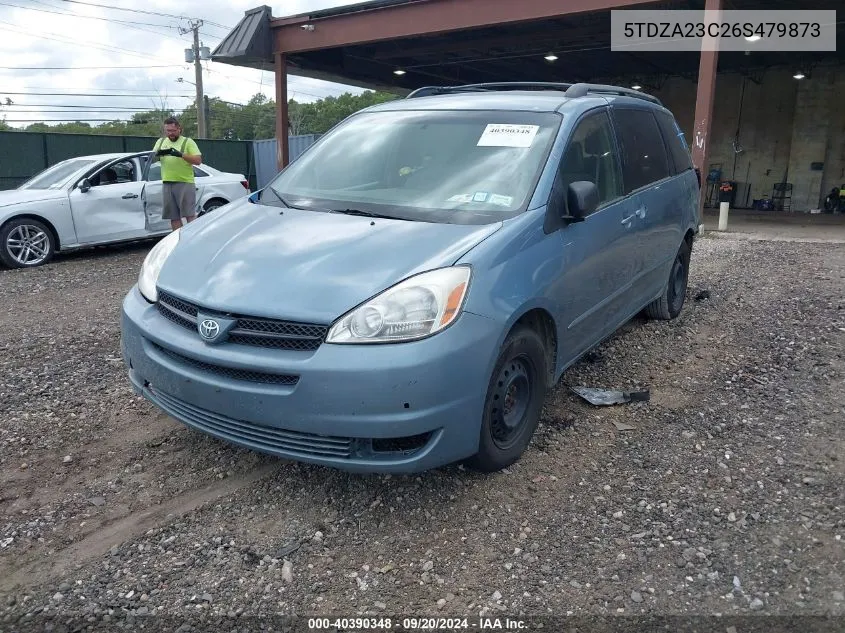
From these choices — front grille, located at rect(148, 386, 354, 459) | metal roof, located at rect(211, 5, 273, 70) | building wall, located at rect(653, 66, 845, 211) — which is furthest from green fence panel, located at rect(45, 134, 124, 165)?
building wall, located at rect(653, 66, 845, 211)

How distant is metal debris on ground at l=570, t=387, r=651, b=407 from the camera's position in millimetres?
4082

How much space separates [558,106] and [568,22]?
41.2 feet

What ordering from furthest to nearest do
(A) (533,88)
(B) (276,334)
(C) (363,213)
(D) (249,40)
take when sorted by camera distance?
(D) (249,40) → (A) (533,88) → (C) (363,213) → (B) (276,334)

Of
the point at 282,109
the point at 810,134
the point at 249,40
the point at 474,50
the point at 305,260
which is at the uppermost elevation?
the point at 474,50

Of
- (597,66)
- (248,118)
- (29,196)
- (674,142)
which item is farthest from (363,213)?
(248,118)

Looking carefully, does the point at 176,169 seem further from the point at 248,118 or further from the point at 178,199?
the point at 248,118

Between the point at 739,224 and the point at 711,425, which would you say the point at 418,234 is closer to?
the point at 711,425

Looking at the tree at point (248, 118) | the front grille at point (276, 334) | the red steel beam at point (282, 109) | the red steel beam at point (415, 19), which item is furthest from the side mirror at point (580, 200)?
the tree at point (248, 118)

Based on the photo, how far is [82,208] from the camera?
364 inches

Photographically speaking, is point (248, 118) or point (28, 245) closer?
point (28, 245)

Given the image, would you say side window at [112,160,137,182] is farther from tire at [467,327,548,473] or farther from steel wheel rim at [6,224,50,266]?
tire at [467,327,548,473]

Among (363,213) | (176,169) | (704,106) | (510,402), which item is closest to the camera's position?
(510,402)

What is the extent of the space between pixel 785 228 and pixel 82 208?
44.6 feet

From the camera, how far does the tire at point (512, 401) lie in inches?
115
